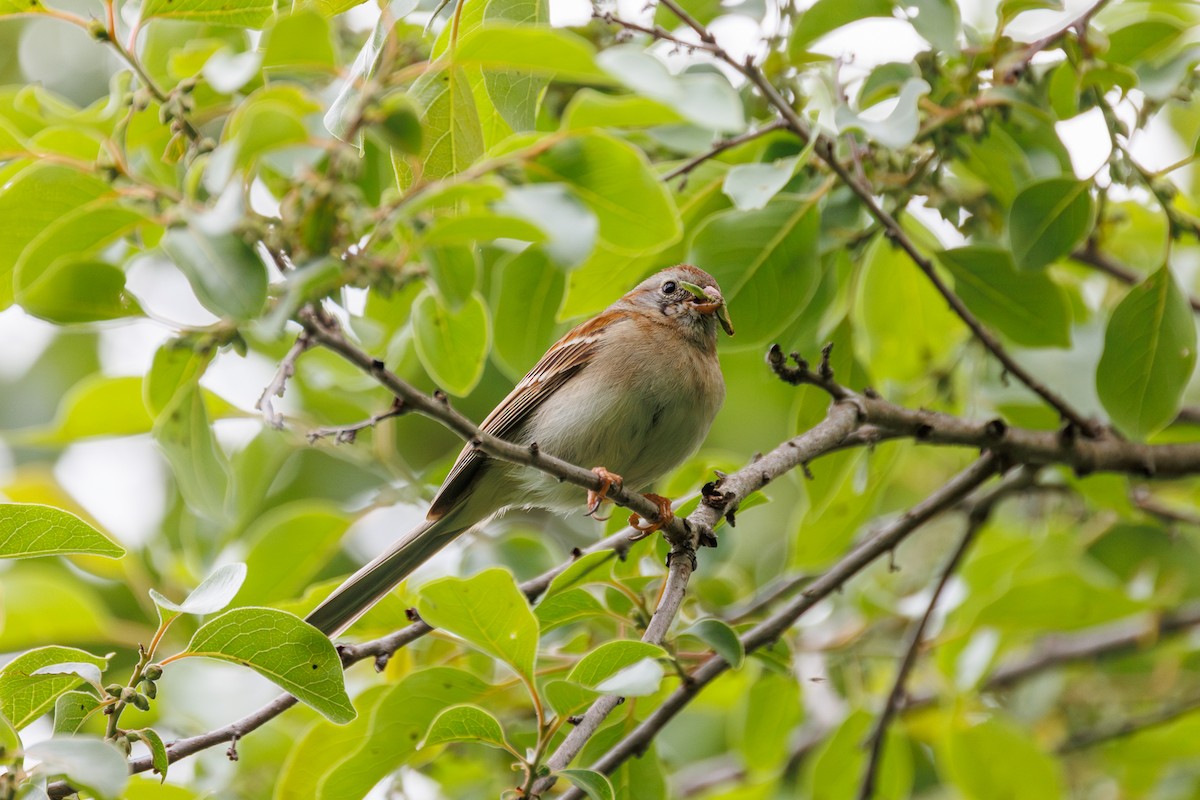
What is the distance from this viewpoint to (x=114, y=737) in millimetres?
2857

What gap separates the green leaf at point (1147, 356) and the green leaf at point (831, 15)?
4.43ft

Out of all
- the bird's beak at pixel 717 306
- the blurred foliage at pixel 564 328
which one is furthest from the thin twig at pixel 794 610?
the bird's beak at pixel 717 306

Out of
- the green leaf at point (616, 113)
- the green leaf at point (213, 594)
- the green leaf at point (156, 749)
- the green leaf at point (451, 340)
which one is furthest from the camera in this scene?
the green leaf at point (451, 340)

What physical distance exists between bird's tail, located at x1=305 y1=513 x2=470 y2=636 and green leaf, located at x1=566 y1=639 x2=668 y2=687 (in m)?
1.29

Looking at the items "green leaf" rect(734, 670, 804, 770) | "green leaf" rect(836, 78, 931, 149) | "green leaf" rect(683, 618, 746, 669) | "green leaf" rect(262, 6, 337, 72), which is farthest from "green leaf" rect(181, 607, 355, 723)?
"green leaf" rect(734, 670, 804, 770)

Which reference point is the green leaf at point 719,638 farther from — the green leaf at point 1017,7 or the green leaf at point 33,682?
the green leaf at point 1017,7

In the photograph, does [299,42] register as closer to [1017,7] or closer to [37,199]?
[37,199]

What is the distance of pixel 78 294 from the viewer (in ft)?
8.83

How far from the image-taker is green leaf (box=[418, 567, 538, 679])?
9.94ft

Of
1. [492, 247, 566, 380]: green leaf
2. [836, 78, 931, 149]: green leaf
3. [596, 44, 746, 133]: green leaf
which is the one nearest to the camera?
[596, 44, 746, 133]: green leaf

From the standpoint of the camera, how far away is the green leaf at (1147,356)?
4.03 metres

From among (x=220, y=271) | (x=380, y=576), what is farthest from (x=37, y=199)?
(x=380, y=576)

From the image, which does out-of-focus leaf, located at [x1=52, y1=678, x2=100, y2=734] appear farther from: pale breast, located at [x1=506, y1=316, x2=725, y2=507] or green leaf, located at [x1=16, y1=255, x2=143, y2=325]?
pale breast, located at [x1=506, y1=316, x2=725, y2=507]

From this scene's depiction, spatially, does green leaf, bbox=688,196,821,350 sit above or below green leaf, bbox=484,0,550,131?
below
